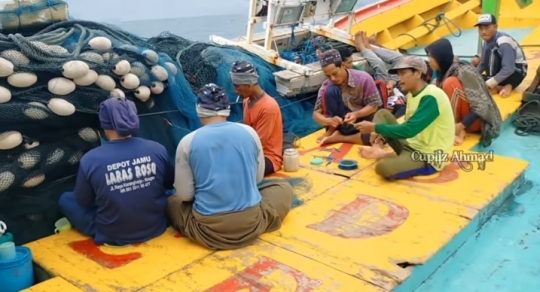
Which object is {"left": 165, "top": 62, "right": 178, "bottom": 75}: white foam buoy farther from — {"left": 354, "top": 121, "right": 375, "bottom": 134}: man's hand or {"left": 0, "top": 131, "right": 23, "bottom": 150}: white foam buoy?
{"left": 354, "top": 121, "right": 375, "bottom": 134}: man's hand

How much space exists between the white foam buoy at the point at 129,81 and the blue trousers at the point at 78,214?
3.09ft

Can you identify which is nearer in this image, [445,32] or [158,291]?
[158,291]

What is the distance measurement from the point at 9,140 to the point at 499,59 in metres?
5.23

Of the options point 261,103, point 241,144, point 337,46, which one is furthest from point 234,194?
point 337,46

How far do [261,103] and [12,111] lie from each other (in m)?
1.84

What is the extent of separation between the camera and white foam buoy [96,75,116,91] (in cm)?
411

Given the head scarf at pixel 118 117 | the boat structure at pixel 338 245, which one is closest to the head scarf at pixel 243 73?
the boat structure at pixel 338 245

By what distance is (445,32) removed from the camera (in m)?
10.3

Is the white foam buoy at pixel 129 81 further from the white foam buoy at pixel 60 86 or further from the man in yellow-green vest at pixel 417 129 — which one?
the man in yellow-green vest at pixel 417 129

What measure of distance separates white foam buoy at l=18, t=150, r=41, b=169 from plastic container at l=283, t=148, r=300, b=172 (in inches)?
76.5

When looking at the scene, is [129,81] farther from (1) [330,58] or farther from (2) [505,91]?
(2) [505,91]

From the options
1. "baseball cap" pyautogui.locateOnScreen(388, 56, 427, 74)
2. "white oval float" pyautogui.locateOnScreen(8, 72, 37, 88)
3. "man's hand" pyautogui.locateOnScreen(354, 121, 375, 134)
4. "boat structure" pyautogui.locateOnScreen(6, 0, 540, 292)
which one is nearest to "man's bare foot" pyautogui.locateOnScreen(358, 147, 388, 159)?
"boat structure" pyautogui.locateOnScreen(6, 0, 540, 292)

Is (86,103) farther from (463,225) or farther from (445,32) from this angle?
(445,32)

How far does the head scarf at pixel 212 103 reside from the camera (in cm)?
352
